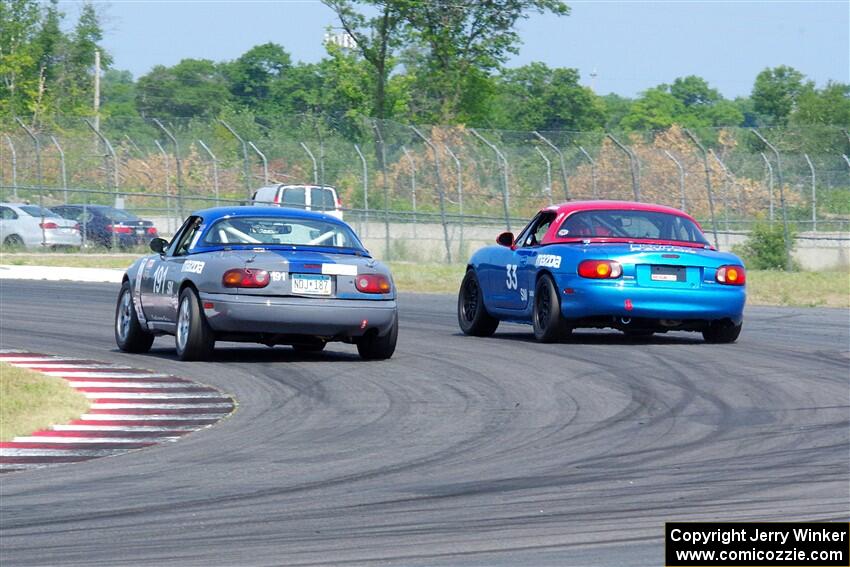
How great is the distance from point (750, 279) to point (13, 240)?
16.9 meters

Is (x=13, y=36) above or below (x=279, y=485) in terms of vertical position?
above

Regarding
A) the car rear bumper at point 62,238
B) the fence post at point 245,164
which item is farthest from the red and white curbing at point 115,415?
the car rear bumper at point 62,238

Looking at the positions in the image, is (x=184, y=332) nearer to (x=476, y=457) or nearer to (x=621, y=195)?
(x=476, y=457)

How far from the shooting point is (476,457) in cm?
901

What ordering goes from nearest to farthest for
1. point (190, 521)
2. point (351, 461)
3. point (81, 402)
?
1. point (190, 521)
2. point (351, 461)
3. point (81, 402)

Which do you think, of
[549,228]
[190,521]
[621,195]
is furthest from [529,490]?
[621,195]

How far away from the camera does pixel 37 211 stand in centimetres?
3662

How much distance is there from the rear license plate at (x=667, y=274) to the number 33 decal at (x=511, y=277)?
154cm

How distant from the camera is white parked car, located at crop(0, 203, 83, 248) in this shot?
36094mm

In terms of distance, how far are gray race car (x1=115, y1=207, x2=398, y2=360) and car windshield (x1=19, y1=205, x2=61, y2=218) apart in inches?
889

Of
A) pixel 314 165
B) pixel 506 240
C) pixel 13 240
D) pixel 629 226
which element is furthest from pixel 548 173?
pixel 629 226

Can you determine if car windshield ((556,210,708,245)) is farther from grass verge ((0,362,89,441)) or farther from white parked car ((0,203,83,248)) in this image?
white parked car ((0,203,83,248))

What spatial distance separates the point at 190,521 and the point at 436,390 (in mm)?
5125

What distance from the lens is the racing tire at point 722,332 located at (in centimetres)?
1582
